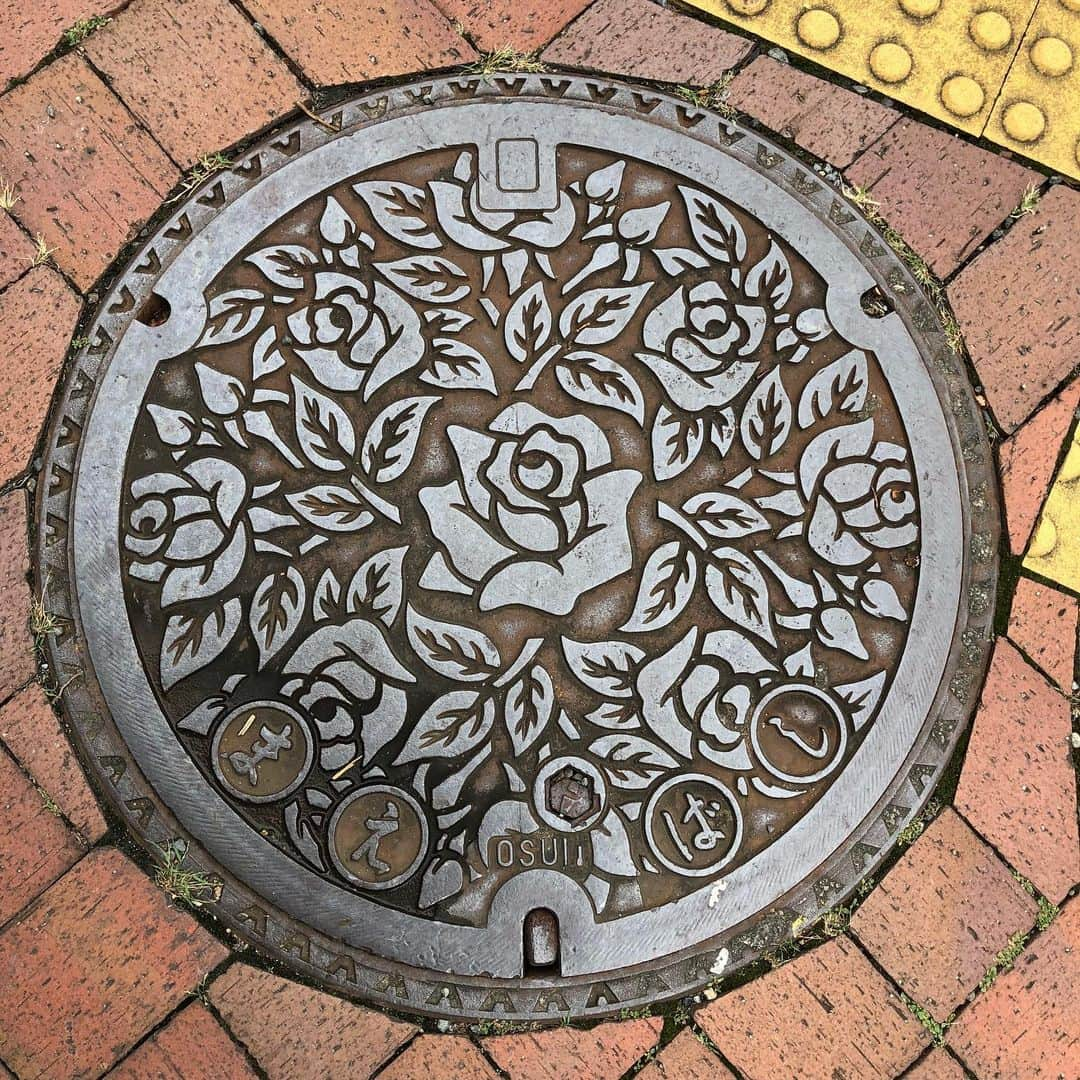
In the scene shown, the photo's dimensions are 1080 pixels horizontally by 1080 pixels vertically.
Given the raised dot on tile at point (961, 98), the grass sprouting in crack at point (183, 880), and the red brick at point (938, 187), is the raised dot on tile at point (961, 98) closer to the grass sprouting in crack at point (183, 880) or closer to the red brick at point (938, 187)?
the red brick at point (938, 187)

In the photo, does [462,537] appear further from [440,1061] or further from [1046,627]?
[1046,627]

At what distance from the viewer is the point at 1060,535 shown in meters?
2.10

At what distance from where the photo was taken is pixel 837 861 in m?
1.97

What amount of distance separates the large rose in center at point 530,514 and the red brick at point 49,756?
0.84 m

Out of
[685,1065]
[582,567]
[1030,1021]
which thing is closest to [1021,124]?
[582,567]

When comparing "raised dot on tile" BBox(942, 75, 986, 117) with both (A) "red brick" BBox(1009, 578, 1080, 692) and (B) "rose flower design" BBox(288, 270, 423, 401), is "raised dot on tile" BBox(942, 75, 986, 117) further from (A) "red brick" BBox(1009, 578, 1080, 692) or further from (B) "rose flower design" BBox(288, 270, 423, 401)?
(B) "rose flower design" BBox(288, 270, 423, 401)

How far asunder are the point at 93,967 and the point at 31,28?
208cm

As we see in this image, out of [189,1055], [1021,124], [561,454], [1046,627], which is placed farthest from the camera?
[1021,124]

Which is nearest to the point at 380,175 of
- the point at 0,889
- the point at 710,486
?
the point at 710,486

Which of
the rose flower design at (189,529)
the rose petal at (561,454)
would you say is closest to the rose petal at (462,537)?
the rose petal at (561,454)

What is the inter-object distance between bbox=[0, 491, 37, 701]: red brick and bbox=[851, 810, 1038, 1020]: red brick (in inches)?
74.0

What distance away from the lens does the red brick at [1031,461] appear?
2098 mm

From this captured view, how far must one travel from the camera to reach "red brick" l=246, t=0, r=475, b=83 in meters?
2.10

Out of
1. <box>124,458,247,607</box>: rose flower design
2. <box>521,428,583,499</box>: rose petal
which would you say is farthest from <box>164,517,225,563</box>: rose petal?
<box>521,428,583,499</box>: rose petal
